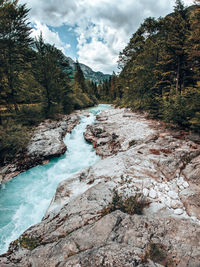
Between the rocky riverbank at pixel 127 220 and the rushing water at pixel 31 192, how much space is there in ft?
5.28

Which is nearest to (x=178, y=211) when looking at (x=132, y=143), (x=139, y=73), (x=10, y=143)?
(x=132, y=143)

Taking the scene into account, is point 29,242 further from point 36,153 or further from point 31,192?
point 36,153

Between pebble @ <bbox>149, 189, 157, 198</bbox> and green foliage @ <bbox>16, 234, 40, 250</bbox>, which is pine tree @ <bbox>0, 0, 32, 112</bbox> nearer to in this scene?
green foliage @ <bbox>16, 234, 40, 250</bbox>

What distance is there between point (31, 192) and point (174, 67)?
52.9ft

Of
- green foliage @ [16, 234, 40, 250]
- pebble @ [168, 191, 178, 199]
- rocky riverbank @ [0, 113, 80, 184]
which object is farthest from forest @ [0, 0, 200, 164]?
green foliage @ [16, 234, 40, 250]

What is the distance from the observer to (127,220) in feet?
9.44

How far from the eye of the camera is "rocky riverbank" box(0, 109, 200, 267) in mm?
2145

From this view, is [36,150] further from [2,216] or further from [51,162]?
[2,216]

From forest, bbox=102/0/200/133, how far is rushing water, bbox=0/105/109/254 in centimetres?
735

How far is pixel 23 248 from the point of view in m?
3.04

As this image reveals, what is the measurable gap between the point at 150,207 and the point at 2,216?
268 inches

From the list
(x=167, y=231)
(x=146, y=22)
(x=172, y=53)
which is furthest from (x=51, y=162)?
(x=146, y=22)

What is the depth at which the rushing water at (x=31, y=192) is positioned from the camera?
16.6 feet

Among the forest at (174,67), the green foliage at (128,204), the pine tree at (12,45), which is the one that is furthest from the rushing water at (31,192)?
the pine tree at (12,45)
